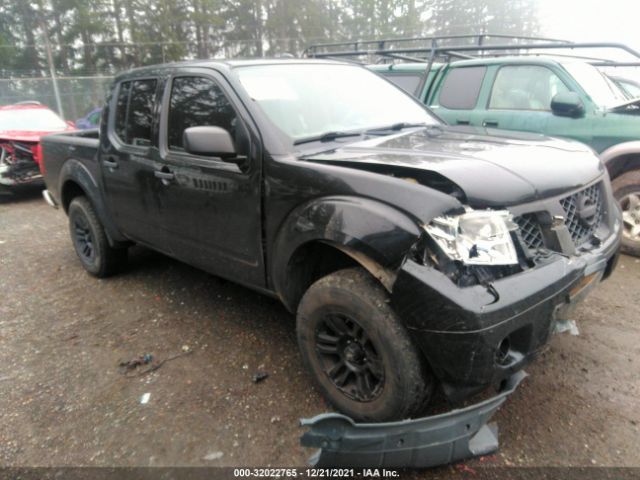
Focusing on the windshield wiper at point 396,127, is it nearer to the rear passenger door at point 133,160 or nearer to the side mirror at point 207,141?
the side mirror at point 207,141

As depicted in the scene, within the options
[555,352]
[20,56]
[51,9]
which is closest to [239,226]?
[555,352]

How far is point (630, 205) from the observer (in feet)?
14.9

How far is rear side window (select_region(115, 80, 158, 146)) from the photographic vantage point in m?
3.49

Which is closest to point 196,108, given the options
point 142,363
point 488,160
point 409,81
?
point 142,363

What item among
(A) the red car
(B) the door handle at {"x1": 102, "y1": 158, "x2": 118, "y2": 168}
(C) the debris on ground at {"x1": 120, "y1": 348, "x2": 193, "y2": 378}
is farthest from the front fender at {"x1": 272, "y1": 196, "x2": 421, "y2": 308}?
(A) the red car

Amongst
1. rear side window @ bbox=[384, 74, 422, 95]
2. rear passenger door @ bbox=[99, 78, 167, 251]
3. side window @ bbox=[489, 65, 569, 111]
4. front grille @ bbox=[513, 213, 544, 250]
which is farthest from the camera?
rear side window @ bbox=[384, 74, 422, 95]

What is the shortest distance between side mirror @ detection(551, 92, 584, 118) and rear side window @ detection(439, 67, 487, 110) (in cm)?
104

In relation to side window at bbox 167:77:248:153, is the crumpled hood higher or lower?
lower

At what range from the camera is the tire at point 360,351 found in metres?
2.02

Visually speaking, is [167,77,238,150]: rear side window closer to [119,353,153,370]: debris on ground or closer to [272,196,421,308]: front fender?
[272,196,421,308]: front fender

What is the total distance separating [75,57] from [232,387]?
1131 inches

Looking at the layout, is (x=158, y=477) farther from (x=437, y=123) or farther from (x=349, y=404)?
(x=437, y=123)

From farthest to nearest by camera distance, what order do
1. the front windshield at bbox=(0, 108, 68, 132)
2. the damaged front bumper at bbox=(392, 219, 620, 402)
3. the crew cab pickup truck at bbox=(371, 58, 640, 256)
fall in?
the front windshield at bbox=(0, 108, 68, 132) → the crew cab pickup truck at bbox=(371, 58, 640, 256) → the damaged front bumper at bbox=(392, 219, 620, 402)

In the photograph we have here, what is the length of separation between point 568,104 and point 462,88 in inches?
55.9
